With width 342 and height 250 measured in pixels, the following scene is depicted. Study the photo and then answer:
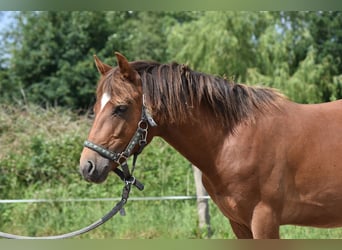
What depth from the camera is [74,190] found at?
7152 millimetres

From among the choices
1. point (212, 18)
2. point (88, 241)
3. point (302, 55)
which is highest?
point (212, 18)

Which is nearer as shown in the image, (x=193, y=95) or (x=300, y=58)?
(x=193, y=95)

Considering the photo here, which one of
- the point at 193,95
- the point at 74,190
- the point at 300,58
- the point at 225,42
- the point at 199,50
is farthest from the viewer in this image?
the point at 300,58

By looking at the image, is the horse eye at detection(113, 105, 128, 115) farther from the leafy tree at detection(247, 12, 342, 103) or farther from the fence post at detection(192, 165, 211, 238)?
the leafy tree at detection(247, 12, 342, 103)

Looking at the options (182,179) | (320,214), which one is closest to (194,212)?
(182,179)

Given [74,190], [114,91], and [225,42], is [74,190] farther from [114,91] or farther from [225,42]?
[225,42]

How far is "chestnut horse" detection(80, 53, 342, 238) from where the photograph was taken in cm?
273

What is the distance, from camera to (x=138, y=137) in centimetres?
277

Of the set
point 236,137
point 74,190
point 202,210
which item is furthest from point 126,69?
point 74,190

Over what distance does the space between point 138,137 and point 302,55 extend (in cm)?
1066

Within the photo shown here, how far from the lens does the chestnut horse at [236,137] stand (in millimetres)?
2727

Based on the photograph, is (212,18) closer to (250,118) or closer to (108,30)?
(108,30)

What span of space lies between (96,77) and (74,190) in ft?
27.4
